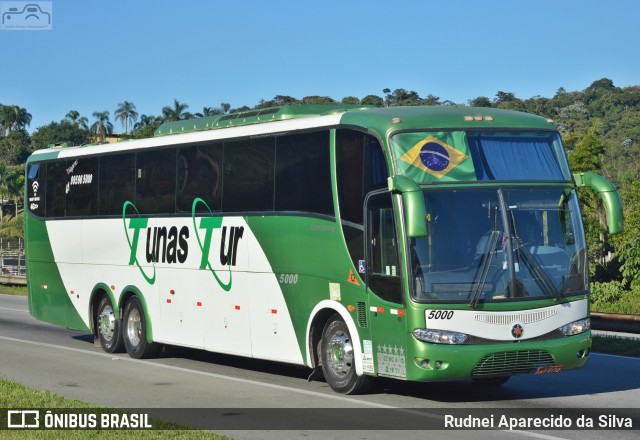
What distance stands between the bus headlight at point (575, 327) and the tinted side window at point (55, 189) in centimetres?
1147

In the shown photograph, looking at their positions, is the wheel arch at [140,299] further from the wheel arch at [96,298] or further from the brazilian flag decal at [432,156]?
the brazilian flag decal at [432,156]

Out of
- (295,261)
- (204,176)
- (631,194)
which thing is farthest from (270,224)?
(631,194)

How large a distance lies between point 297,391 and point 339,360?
77 cm

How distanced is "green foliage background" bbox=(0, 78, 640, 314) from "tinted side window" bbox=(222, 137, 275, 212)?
93cm

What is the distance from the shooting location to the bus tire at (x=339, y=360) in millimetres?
14234

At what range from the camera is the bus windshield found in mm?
13008

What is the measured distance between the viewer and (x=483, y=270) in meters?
13.0

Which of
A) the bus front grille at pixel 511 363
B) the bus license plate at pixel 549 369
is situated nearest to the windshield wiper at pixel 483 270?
the bus front grille at pixel 511 363

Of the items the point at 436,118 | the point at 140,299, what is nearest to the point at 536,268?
the point at 436,118

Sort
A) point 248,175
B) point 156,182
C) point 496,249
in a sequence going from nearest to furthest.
Answer: 1. point 496,249
2. point 248,175
3. point 156,182

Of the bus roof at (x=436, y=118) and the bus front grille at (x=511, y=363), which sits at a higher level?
the bus roof at (x=436, y=118)

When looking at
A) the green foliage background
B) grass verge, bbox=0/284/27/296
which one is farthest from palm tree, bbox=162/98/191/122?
grass verge, bbox=0/284/27/296

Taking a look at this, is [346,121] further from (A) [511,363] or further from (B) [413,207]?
(A) [511,363]

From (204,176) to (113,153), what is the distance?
348cm
